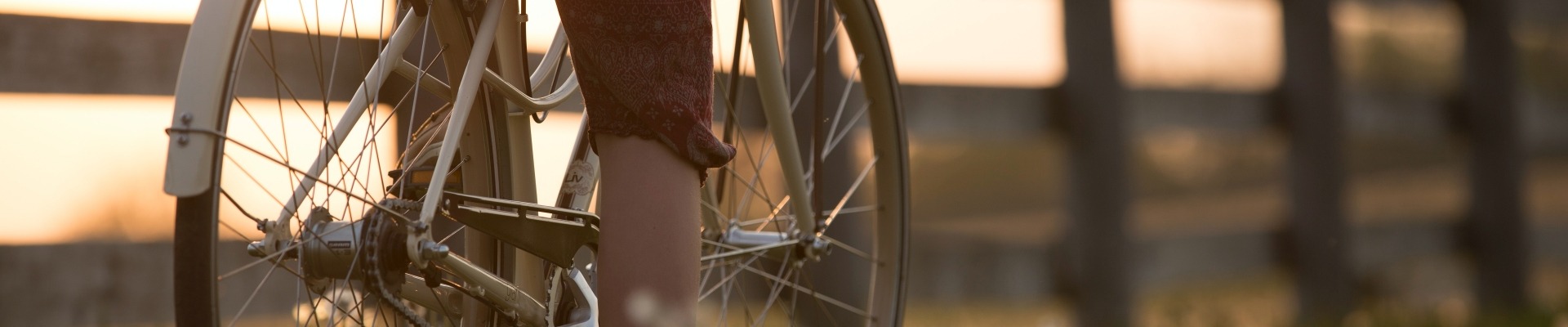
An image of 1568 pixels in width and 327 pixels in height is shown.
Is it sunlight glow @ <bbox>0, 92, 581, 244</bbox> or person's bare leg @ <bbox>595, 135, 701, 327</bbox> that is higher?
sunlight glow @ <bbox>0, 92, 581, 244</bbox>

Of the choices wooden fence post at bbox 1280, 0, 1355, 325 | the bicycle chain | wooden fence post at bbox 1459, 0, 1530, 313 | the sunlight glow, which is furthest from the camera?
wooden fence post at bbox 1459, 0, 1530, 313

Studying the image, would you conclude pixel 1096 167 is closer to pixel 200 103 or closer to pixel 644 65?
pixel 644 65

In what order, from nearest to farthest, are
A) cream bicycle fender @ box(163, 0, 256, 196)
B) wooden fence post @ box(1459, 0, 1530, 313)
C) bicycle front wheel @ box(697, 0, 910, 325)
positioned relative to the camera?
cream bicycle fender @ box(163, 0, 256, 196) < bicycle front wheel @ box(697, 0, 910, 325) < wooden fence post @ box(1459, 0, 1530, 313)

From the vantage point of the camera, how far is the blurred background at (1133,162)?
1.49 meters

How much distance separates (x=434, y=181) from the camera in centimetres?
81

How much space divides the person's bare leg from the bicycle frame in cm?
10

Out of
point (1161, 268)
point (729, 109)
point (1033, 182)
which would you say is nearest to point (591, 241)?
point (729, 109)

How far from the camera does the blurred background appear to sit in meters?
1.49

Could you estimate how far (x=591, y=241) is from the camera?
3.43 feet

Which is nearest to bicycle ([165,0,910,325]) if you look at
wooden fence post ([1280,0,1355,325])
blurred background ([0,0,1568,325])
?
blurred background ([0,0,1568,325])

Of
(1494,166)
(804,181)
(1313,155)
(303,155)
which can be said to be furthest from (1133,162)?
(303,155)

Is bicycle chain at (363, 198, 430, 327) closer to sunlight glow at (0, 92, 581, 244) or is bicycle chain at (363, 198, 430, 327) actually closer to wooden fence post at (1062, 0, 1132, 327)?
sunlight glow at (0, 92, 581, 244)

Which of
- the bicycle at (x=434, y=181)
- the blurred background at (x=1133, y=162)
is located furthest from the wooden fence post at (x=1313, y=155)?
the bicycle at (x=434, y=181)

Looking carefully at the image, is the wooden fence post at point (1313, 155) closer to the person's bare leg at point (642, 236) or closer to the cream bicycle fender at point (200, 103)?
the person's bare leg at point (642, 236)
